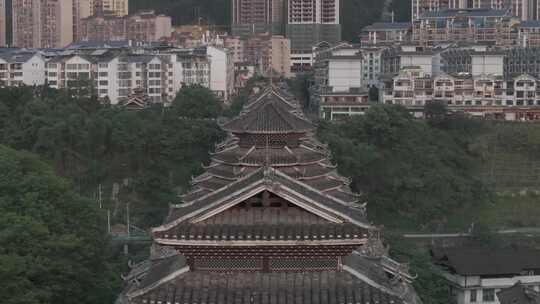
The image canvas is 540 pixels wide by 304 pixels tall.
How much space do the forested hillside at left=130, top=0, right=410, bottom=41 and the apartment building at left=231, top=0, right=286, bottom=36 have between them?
7.69 meters

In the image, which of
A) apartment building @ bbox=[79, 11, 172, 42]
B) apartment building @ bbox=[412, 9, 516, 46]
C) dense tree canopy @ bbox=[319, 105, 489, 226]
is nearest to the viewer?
dense tree canopy @ bbox=[319, 105, 489, 226]

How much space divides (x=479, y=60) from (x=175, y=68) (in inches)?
870

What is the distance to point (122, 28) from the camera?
85125mm

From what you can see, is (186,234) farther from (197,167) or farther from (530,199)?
(530,199)

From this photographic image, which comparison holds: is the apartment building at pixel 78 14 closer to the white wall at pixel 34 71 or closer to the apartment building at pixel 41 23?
the apartment building at pixel 41 23

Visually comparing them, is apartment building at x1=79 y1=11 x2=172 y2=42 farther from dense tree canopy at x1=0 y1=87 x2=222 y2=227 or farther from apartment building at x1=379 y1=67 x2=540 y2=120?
dense tree canopy at x1=0 y1=87 x2=222 y2=227

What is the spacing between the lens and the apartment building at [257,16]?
317ft

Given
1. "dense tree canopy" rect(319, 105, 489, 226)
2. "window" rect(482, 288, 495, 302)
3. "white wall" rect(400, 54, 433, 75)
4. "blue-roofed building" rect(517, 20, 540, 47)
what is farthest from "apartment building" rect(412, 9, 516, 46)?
"window" rect(482, 288, 495, 302)

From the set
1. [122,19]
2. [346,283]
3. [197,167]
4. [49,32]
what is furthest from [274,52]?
[346,283]

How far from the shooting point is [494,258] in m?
33.0

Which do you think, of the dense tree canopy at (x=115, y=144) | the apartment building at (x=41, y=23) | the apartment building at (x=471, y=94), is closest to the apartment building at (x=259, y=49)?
the apartment building at (x=41, y=23)

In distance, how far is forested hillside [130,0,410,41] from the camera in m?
106

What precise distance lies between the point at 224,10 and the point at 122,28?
25.0 metres

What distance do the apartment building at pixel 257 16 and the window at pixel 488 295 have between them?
6735 cm
